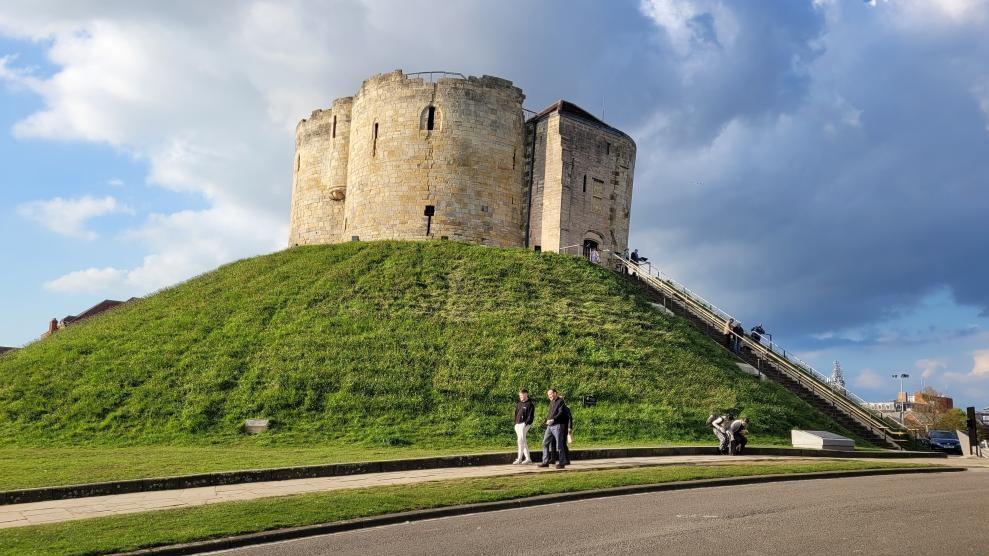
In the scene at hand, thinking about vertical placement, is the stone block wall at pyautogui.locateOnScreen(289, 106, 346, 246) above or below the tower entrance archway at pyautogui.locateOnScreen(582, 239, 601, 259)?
above

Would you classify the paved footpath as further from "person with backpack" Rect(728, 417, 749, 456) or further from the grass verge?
"person with backpack" Rect(728, 417, 749, 456)

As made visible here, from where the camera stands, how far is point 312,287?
29.3 m

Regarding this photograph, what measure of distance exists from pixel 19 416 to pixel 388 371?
31.1 feet

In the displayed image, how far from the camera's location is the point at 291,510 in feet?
33.2

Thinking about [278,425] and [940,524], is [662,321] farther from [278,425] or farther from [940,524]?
[940,524]

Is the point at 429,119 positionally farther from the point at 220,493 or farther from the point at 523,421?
the point at 220,493

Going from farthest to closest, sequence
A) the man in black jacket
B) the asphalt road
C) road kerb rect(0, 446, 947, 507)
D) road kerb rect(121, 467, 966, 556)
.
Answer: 1. the man in black jacket
2. road kerb rect(0, 446, 947, 507)
3. road kerb rect(121, 467, 966, 556)
4. the asphalt road

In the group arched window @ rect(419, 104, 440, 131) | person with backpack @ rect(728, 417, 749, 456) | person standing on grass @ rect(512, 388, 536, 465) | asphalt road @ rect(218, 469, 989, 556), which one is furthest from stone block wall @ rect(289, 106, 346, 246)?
asphalt road @ rect(218, 469, 989, 556)

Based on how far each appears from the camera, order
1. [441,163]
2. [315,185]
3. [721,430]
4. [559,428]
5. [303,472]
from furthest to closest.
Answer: [315,185] → [441,163] → [721,430] → [559,428] → [303,472]

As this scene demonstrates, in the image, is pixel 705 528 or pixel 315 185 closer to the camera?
pixel 705 528

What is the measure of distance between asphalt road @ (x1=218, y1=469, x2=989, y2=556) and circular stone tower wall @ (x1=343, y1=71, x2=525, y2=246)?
25.5 m

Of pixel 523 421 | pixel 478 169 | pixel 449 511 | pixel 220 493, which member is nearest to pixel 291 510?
pixel 449 511

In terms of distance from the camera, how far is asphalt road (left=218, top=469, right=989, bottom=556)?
27.0ft

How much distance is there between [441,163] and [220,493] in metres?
25.9
